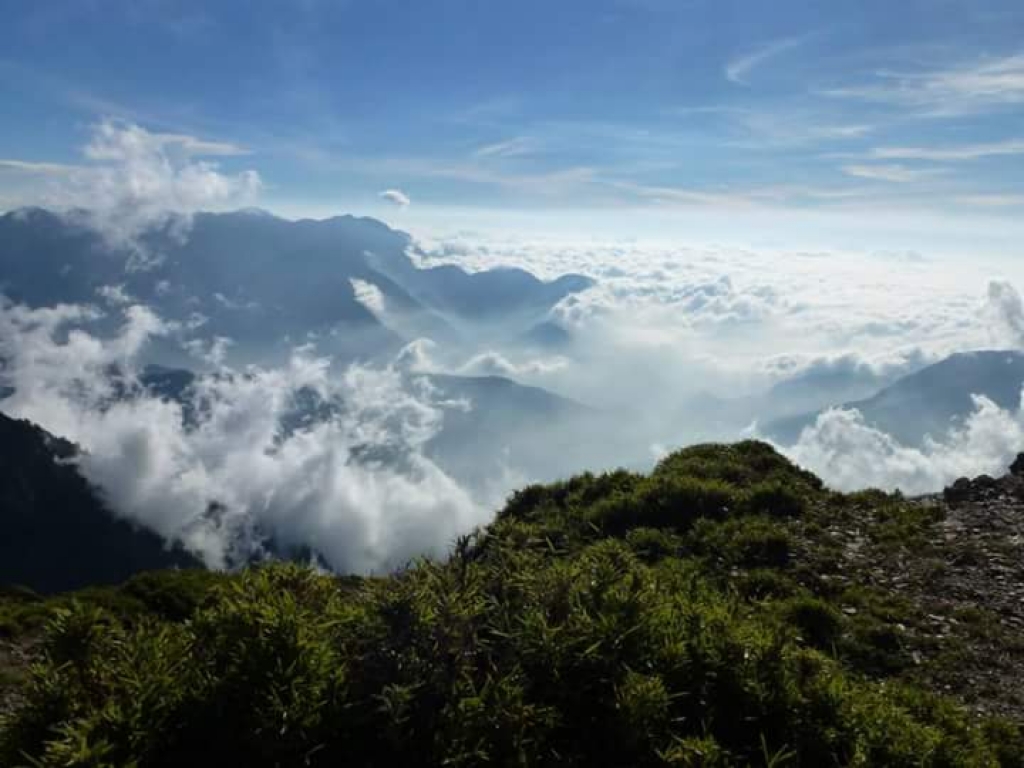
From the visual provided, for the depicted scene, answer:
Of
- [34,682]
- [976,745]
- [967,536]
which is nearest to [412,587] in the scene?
[34,682]

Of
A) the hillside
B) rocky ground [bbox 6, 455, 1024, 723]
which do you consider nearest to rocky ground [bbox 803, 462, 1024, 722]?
rocky ground [bbox 6, 455, 1024, 723]

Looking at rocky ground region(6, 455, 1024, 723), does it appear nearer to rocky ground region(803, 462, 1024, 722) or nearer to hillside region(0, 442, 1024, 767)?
rocky ground region(803, 462, 1024, 722)

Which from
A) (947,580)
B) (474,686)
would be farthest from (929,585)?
(474,686)

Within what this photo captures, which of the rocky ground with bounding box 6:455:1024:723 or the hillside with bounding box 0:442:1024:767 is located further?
the rocky ground with bounding box 6:455:1024:723

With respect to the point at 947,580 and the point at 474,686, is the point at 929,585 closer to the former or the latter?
the point at 947,580

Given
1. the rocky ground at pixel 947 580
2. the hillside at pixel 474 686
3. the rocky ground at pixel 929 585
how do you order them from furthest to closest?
the rocky ground at pixel 929 585, the rocky ground at pixel 947 580, the hillside at pixel 474 686

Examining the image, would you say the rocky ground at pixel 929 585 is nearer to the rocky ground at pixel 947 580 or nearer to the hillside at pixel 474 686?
the rocky ground at pixel 947 580

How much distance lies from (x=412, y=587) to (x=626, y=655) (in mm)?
2109

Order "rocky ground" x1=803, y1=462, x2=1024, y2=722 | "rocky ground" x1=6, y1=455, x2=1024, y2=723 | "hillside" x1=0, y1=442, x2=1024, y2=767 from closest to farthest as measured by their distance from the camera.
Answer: "hillside" x1=0, y1=442, x2=1024, y2=767 < "rocky ground" x1=803, y1=462, x2=1024, y2=722 < "rocky ground" x1=6, y1=455, x2=1024, y2=723

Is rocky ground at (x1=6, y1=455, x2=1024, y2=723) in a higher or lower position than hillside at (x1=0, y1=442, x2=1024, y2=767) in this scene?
lower

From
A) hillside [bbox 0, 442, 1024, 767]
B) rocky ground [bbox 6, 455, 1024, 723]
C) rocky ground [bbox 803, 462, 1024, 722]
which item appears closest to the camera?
hillside [bbox 0, 442, 1024, 767]

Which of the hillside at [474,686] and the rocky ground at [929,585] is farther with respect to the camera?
the rocky ground at [929,585]

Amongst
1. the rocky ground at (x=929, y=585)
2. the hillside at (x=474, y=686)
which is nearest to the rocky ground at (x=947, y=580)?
the rocky ground at (x=929, y=585)

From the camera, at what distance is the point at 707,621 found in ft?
23.8
